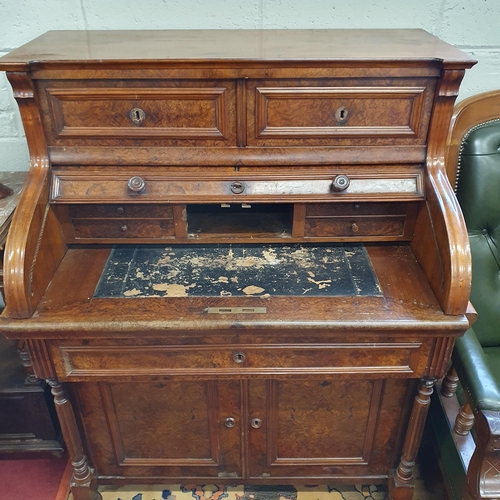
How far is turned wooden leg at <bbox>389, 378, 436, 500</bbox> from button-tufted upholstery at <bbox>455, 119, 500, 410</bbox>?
0.22 metres

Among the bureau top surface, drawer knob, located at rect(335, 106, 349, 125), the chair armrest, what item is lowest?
the chair armrest

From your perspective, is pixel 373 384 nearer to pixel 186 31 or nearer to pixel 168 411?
pixel 168 411

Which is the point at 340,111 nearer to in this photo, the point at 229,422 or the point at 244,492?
the point at 229,422

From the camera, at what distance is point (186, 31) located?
159cm

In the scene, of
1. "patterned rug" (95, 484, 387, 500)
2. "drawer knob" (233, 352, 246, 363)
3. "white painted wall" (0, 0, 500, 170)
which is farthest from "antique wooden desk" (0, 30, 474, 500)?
"patterned rug" (95, 484, 387, 500)

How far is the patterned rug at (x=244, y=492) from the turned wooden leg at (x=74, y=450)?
115mm

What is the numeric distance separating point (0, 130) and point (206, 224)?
93cm

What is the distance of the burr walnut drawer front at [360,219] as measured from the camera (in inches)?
56.0

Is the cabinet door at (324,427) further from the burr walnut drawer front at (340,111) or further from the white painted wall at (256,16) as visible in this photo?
the white painted wall at (256,16)

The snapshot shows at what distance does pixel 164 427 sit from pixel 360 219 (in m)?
0.93

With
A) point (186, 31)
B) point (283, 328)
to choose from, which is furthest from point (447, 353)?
point (186, 31)

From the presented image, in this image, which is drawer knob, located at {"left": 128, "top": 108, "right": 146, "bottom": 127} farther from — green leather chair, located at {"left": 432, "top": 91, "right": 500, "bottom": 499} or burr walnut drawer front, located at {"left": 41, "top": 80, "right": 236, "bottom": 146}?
green leather chair, located at {"left": 432, "top": 91, "right": 500, "bottom": 499}

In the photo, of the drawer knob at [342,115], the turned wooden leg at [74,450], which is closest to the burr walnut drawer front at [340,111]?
the drawer knob at [342,115]

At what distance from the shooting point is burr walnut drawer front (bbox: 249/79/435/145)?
1.28 m
